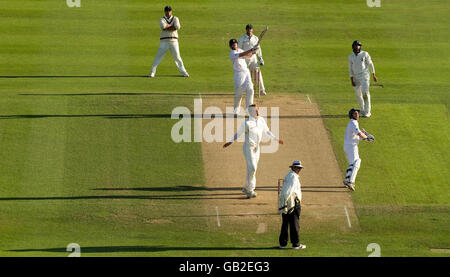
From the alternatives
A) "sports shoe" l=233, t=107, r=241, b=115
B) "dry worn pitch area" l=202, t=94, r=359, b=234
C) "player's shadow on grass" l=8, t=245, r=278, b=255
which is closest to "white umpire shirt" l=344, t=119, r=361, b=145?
"dry worn pitch area" l=202, t=94, r=359, b=234

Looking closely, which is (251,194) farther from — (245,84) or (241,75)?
(241,75)

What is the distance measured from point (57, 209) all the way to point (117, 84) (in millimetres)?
9066

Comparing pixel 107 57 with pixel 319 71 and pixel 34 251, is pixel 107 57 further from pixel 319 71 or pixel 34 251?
pixel 34 251

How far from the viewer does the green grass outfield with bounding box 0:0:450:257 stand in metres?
25.2

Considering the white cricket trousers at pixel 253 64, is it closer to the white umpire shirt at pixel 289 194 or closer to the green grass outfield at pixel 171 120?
the green grass outfield at pixel 171 120

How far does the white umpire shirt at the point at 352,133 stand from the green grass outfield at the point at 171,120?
3.95ft

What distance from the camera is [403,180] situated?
28094 millimetres

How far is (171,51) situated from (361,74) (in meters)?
6.73

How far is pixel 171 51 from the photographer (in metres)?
34.9

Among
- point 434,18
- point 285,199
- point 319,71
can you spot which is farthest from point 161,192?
point 434,18

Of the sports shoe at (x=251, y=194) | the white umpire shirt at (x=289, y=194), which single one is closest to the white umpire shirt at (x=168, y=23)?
the sports shoe at (x=251, y=194)

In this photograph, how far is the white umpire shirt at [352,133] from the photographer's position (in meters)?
27.3

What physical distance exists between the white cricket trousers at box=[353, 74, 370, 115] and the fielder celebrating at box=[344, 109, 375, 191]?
14.2 feet

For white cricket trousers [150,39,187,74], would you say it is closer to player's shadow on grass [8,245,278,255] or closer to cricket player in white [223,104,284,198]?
cricket player in white [223,104,284,198]
